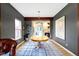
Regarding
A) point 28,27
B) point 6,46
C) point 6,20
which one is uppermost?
point 6,20

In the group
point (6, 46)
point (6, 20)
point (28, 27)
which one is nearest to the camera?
point (6, 46)

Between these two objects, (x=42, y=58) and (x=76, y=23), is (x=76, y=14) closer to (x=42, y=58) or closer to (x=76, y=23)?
(x=76, y=23)

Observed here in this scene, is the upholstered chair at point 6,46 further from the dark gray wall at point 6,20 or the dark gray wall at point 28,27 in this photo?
the dark gray wall at point 28,27

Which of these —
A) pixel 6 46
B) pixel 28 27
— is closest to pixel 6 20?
pixel 6 46

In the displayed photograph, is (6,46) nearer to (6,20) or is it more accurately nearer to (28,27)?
(6,20)

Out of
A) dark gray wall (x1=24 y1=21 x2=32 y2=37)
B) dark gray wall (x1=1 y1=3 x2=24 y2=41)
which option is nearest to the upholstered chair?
dark gray wall (x1=1 y1=3 x2=24 y2=41)

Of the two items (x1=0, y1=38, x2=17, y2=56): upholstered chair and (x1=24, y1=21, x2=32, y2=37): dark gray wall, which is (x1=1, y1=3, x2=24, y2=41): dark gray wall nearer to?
(x1=0, y1=38, x2=17, y2=56): upholstered chair

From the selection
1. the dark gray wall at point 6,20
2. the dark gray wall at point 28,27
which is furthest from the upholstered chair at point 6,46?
the dark gray wall at point 28,27

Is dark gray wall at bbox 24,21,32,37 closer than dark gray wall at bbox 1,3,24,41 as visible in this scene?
No

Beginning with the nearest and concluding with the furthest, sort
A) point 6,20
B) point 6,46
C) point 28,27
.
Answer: point 6,46 < point 6,20 < point 28,27

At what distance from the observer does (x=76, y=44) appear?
11.4ft

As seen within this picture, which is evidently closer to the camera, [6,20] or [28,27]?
[6,20]

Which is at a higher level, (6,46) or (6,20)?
(6,20)

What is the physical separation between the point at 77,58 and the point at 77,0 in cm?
71
